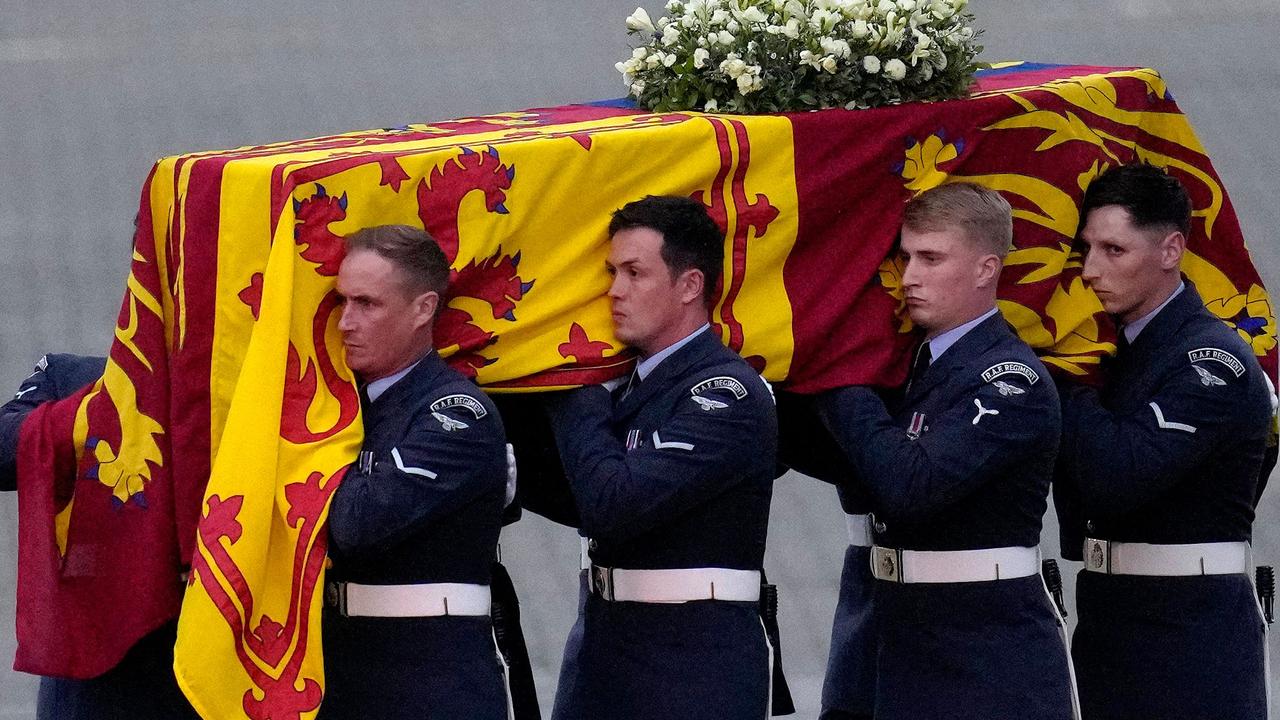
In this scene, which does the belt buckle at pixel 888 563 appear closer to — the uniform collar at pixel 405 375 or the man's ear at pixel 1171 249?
the man's ear at pixel 1171 249

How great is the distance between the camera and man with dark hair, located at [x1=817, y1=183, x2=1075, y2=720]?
170 inches

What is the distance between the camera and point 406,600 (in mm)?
4004

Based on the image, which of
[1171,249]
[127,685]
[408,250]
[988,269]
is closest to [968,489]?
[988,269]

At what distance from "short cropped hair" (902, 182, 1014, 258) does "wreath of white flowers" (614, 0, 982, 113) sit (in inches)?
11.3

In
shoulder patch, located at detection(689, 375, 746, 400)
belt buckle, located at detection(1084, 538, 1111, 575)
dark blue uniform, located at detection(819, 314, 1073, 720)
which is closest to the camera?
shoulder patch, located at detection(689, 375, 746, 400)

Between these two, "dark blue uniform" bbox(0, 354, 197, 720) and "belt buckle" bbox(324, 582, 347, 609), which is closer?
"belt buckle" bbox(324, 582, 347, 609)

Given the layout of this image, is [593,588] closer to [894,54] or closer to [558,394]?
[558,394]

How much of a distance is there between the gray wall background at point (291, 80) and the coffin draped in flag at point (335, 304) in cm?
609

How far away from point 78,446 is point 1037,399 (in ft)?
6.34

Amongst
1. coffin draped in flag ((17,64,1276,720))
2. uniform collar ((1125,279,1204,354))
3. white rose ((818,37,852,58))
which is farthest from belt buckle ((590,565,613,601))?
uniform collar ((1125,279,1204,354))

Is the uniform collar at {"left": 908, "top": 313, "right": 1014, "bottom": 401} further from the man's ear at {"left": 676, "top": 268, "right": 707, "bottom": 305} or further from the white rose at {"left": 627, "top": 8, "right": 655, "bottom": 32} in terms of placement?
the white rose at {"left": 627, "top": 8, "right": 655, "bottom": 32}

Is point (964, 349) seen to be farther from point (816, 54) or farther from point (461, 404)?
point (461, 404)

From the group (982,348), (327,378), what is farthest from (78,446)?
(982,348)

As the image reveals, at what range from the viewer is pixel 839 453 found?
15.3 ft
